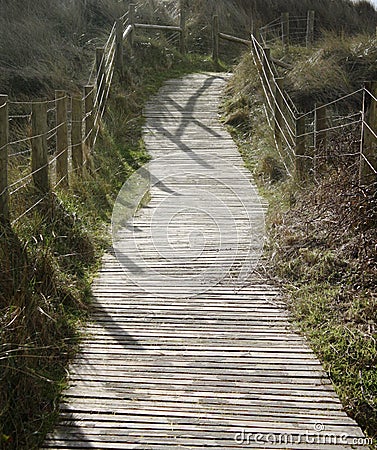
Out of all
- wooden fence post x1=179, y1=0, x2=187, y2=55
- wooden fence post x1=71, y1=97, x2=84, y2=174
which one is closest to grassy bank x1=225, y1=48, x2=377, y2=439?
wooden fence post x1=71, y1=97, x2=84, y2=174

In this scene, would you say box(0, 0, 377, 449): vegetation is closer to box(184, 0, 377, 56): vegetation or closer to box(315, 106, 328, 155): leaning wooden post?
box(315, 106, 328, 155): leaning wooden post

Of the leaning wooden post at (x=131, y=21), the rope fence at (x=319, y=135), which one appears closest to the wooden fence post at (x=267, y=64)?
the rope fence at (x=319, y=135)

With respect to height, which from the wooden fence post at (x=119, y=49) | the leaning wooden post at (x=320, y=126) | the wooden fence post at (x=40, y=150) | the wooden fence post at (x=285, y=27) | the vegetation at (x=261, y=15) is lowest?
the vegetation at (x=261, y=15)

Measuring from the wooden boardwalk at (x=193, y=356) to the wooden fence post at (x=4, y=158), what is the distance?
1013 millimetres

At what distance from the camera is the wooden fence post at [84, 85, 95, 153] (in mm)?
9422

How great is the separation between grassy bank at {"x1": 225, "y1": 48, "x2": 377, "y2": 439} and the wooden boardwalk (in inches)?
5.0

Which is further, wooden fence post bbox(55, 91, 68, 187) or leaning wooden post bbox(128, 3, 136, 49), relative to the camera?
leaning wooden post bbox(128, 3, 136, 49)

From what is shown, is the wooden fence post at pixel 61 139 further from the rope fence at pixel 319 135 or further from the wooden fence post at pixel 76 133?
the rope fence at pixel 319 135

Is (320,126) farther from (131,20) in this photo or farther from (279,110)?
(131,20)

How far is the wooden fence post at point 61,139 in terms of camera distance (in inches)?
299

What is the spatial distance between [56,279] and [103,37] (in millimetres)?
11758

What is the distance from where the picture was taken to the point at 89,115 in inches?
383

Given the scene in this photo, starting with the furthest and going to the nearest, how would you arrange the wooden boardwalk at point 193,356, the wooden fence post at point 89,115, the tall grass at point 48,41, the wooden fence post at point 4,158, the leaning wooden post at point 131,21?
the leaning wooden post at point 131,21 → the tall grass at point 48,41 → the wooden fence post at point 89,115 → the wooden fence post at point 4,158 → the wooden boardwalk at point 193,356

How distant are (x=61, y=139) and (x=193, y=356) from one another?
12.3ft
